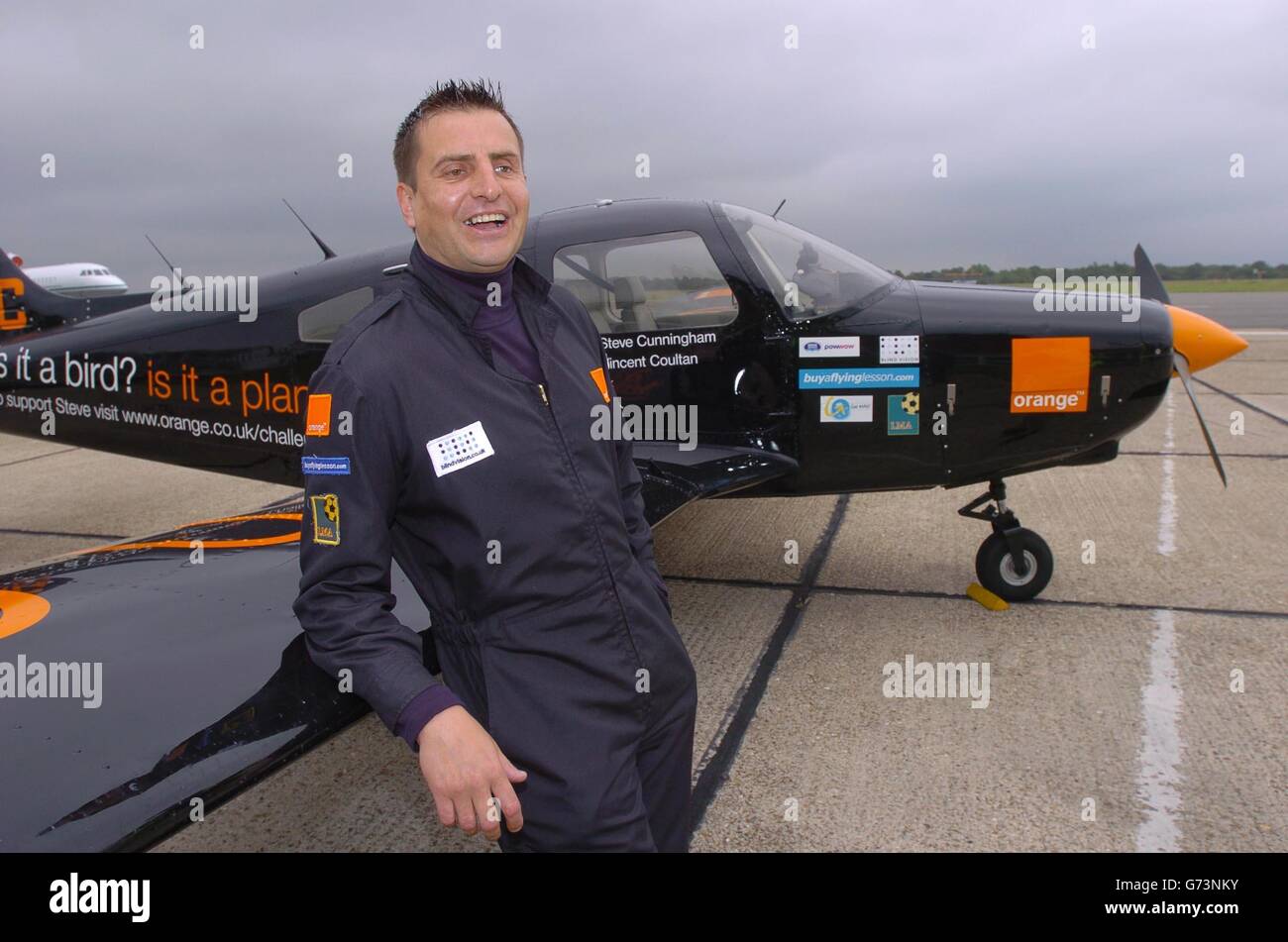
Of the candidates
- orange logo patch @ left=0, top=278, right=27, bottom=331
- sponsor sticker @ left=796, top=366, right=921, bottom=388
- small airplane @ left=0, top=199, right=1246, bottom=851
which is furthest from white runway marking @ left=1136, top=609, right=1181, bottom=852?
orange logo patch @ left=0, top=278, right=27, bottom=331

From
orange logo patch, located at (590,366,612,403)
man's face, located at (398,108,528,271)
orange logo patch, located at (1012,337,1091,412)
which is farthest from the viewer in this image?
orange logo patch, located at (1012,337,1091,412)

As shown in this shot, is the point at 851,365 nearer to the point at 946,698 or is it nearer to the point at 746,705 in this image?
the point at 946,698

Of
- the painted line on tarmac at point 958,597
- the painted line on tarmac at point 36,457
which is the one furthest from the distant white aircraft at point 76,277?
the painted line on tarmac at point 958,597

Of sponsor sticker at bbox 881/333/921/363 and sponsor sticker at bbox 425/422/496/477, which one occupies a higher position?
sponsor sticker at bbox 881/333/921/363

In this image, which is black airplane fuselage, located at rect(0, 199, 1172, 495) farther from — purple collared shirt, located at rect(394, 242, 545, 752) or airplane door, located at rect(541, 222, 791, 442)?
purple collared shirt, located at rect(394, 242, 545, 752)

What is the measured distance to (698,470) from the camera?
4.46 meters

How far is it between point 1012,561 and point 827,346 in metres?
1.51

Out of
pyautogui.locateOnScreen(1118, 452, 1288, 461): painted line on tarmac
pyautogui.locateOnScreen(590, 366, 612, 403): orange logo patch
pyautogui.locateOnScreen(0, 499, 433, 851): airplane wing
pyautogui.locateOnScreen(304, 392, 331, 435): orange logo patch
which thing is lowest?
pyautogui.locateOnScreen(1118, 452, 1288, 461): painted line on tarmac

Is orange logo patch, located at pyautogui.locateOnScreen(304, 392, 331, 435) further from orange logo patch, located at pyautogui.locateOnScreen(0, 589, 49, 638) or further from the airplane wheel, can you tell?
the airplane wheel

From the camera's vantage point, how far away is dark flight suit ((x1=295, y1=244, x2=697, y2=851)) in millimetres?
1517

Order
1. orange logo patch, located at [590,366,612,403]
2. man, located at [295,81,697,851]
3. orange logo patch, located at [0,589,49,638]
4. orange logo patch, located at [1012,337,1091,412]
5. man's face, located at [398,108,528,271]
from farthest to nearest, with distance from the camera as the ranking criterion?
orange logo patch, located at [1012,337,1091,412]
orange logo patch, located at [0,589,49,638]
orange logo patch, located at [590,366,612,403]
man's face, located at [398,108,528,271]
man, located at [295,81,697,851]

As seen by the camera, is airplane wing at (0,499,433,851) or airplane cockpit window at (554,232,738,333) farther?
airplane cockpit window at (554,232,738,333)

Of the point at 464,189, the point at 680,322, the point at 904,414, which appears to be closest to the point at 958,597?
the point at 904,414
